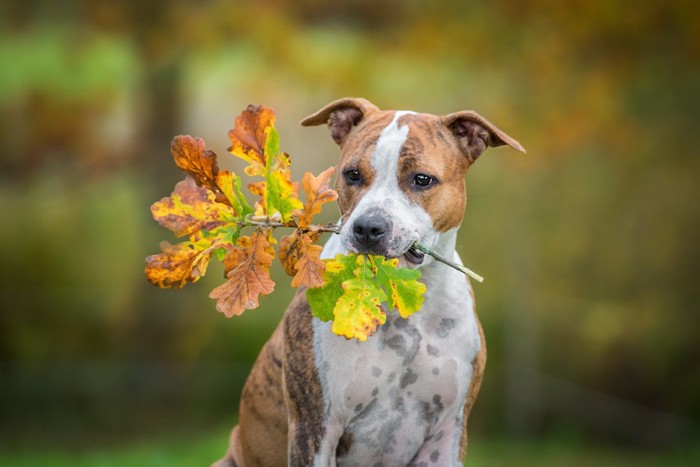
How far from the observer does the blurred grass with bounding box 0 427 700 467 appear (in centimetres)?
652

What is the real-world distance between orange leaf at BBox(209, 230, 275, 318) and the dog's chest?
0.56m

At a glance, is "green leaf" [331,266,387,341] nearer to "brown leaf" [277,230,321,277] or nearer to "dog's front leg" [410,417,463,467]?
"brown leaf" [277,230,321,277]

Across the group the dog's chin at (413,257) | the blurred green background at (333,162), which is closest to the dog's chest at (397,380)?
the dog's chin at (413,257)

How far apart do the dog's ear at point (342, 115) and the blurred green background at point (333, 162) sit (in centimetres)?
405

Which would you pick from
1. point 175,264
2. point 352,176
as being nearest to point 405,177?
point 352,176

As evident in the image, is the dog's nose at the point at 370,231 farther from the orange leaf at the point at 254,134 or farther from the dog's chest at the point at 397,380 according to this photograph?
the dog's chest at the point at 397,380

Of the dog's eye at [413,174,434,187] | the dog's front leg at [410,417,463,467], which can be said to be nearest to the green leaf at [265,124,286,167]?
the dog's eye at [413,174,434,187]

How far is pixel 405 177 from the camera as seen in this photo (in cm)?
306

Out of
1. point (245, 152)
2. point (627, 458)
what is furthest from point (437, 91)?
point (245, 152)

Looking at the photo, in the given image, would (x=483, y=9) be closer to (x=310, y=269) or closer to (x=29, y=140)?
(x=29, y=140)

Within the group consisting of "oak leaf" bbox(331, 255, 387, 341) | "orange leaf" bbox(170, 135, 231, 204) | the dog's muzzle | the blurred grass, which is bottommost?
the blurred grass

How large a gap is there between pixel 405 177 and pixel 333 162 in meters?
4.59

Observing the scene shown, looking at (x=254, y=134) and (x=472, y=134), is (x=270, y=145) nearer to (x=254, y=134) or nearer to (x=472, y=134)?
(x=254, y=134)

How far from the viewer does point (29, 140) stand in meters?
7.82
